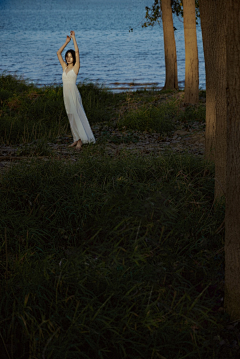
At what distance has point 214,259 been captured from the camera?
14.0 ft

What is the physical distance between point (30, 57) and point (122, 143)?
1602 inches

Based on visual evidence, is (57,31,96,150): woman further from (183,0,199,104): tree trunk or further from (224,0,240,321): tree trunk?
(224,0,240,321): tree trunk

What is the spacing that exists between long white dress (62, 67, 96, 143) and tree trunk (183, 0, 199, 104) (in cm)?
501

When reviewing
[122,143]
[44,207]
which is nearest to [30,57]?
[122,143]

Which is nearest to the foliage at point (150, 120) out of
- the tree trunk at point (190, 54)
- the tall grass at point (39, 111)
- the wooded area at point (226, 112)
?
the tall grass at point (39, 111)

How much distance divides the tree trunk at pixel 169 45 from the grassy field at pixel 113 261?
1113 centimetres

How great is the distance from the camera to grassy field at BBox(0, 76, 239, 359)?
3.15 m

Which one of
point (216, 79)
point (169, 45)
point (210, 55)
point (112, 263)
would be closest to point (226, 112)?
point (112, 263)

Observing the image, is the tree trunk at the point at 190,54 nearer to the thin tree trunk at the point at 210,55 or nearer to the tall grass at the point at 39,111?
the tall grass at the point at 39,111

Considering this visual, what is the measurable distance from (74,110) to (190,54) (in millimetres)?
5762

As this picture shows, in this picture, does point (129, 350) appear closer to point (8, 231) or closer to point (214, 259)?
point (214, 259)

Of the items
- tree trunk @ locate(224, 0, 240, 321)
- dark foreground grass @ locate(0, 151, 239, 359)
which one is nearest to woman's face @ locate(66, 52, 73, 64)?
dark foreground grass @ locate(0, 151, 239, 359)

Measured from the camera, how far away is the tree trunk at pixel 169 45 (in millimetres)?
16312

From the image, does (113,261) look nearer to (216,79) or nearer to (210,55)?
(216,79)
